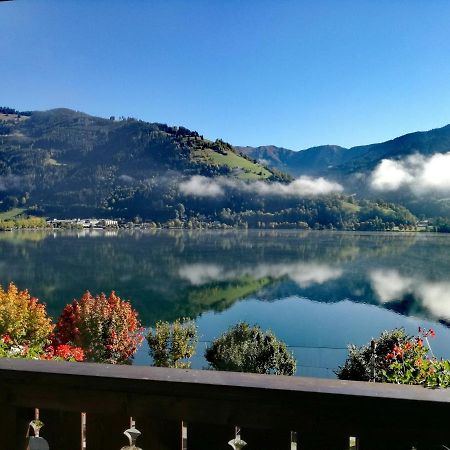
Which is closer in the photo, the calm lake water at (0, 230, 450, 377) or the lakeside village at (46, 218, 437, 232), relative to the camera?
the calm lake water at (0, 230, 450, 377)

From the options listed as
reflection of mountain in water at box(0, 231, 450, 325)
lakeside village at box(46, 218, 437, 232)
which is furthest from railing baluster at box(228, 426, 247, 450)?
lakeside village at box(46, 218, 437, 232)

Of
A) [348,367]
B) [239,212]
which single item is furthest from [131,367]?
[239,212]

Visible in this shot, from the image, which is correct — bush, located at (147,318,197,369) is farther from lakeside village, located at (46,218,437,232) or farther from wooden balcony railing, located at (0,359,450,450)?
lakeside village, located at (46,218,437,232)

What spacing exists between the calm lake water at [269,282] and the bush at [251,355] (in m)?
2.62

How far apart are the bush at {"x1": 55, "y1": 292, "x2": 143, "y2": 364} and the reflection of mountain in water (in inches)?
799

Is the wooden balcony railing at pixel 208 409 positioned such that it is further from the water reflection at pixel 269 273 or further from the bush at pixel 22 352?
the water reflection at pixel 269 273

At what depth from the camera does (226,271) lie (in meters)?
78.6

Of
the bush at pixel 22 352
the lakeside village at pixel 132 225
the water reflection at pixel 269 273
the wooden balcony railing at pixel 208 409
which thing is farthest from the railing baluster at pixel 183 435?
the lakeside village at pixel 132 225

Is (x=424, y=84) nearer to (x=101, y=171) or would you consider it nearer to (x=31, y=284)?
(x=31, y=284)

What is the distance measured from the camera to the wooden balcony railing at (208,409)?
1162mm

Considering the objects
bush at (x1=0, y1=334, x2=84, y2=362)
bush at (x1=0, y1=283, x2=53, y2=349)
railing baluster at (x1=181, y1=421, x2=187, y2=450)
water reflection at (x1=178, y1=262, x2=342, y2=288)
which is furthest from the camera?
water reflection at (x1=178, y1=262, x2=342, y2=288)

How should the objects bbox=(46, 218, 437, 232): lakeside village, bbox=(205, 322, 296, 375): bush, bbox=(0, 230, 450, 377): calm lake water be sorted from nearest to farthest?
bbox=(205, 322, 296, 375): bush
bbox=(0, 230, 450, 377): calm lake water
bbox=(46, 218, 437, 232): lakeside village

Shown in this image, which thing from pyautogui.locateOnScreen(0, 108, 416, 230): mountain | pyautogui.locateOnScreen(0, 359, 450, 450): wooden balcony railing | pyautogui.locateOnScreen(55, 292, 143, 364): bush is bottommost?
pyautogui.locateOnScreen(55, 292, 143, 364): bush

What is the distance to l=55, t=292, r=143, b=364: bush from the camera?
925 inches
